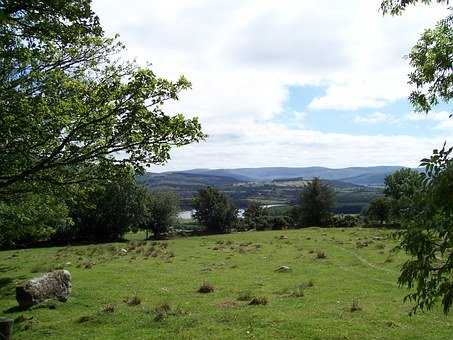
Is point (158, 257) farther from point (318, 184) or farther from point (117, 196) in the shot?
point (318, 184)

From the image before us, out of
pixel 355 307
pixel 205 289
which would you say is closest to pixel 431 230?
pixel 355 307

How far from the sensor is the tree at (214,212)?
95.7 m

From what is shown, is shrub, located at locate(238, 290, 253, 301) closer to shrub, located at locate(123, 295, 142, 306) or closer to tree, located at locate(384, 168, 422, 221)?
shrub, located at locate(123, 295, 142, 306)

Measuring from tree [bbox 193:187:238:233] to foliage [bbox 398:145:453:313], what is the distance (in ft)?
294

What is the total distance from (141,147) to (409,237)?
25.6ft

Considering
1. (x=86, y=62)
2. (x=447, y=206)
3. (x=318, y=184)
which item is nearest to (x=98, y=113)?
(x=86, y=62)

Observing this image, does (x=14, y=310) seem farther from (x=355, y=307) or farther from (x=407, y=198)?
(x=407, y=198)

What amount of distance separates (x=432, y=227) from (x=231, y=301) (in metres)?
16.6

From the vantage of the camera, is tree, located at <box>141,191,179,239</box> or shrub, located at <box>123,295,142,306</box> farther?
tree, located at <box>141,191,179,239</box>

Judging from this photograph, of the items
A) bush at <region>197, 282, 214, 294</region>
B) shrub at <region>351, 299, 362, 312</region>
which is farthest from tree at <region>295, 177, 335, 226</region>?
shrub at <region>351, 299, 362, 312</region>

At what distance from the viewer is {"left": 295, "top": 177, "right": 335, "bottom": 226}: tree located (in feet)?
314

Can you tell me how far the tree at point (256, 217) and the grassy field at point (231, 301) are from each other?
63928 mm

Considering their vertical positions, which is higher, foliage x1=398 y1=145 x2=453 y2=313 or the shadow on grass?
foliage x1=398 y1=145 x2=453 y2=313

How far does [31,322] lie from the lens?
62.3 ft
